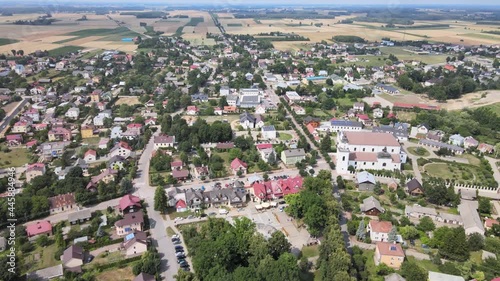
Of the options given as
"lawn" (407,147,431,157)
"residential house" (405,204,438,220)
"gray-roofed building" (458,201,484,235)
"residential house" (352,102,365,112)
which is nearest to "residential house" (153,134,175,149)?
"residential house" (405,204,438,220)

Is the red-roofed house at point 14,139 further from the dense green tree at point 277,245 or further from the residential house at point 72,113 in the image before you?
the dense green tree at point 277,245

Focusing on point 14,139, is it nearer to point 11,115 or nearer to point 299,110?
point 11,115

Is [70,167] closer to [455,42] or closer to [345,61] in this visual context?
[345,61]

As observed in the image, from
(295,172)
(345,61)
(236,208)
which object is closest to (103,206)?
(236,208)

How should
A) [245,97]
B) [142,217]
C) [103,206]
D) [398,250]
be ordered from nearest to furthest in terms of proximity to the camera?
[398,250] → [142,217] → [103,206] → [245,97]

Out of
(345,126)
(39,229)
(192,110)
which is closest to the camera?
(39,229)

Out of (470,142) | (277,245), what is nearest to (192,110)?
(277,245)
